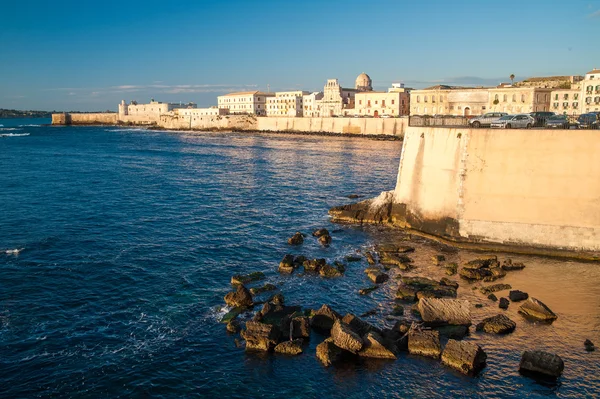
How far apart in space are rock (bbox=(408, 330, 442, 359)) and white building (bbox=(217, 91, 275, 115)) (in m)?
148

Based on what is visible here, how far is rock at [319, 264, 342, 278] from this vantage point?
24094 mm

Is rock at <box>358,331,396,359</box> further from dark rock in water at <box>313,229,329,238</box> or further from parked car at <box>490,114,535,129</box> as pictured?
parked car at <box>490,114,535,129</box>

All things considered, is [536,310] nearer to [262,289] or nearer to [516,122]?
[262,289]

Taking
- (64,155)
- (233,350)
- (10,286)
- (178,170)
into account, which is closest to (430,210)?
(233,350)

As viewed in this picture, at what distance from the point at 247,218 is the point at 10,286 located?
17036mm

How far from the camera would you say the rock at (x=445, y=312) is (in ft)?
A: 60.6

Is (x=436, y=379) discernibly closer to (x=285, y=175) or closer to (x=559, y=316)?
(x=559, y=316)

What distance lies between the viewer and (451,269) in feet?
78.3

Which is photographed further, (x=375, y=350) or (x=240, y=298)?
(x=240, y=298)

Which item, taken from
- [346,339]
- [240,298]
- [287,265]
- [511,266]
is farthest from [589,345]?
[287,265]

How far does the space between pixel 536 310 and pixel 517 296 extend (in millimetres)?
1626

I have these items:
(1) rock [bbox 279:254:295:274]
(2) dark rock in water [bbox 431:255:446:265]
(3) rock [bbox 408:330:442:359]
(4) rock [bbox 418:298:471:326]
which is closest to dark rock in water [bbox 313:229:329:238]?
(1) rock [bbox 279:254:295:274]

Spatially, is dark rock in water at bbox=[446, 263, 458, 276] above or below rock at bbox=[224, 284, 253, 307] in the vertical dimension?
above

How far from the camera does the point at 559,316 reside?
748 inches
